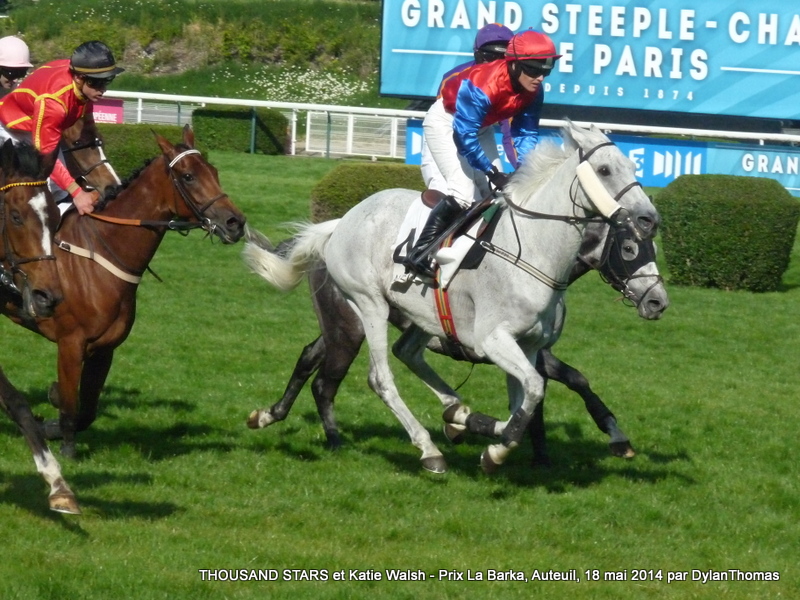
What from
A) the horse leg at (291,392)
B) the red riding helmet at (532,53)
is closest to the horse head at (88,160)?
the horse leg at (291,392)

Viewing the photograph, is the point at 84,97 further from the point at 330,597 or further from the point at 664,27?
the point at 664,27

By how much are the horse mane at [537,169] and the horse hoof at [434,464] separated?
1.40m

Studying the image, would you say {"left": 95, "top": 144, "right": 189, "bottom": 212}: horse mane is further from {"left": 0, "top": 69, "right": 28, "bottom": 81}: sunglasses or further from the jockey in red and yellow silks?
{"left": 0, "top": 69, "right": 28, "bottom": 81}: sunglasses

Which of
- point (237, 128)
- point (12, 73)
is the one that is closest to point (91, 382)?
point (12, 73)

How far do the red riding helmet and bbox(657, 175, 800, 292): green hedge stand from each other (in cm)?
763

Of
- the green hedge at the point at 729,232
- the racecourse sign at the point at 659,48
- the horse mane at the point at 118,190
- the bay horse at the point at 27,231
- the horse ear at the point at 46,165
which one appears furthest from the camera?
the racecourse sign at the point at 659,48

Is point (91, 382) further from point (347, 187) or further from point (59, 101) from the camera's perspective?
point (347, 187)

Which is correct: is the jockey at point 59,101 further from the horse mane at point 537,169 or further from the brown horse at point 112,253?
the horse mane at point 537,169

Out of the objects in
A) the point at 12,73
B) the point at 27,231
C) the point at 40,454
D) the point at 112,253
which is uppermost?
the point at 12,73

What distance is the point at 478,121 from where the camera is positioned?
18.7 ft

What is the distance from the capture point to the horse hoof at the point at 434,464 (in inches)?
237

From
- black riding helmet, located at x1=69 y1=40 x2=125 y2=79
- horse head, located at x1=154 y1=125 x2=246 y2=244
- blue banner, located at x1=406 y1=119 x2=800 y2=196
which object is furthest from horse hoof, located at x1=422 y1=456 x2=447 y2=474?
blue banner, located at x1=406 y1=119 x2=800 y2=196

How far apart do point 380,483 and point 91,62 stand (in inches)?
102

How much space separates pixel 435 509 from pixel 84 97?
9.15 ft
